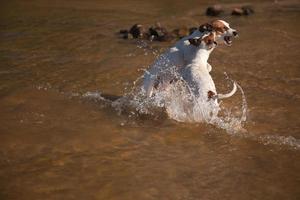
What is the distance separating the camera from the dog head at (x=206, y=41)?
666 cm

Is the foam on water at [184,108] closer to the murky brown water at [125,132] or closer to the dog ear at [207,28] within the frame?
the murky brown water at [125,132]

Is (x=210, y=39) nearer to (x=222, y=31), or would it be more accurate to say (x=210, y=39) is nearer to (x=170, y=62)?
(x=222, y=31)

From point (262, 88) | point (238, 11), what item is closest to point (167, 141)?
point (262, 88)

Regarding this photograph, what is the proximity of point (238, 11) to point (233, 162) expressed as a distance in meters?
10.00

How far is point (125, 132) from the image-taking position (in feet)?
20.3

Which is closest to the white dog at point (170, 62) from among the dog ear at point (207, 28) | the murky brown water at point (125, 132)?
the dog ear at point (207, 28)

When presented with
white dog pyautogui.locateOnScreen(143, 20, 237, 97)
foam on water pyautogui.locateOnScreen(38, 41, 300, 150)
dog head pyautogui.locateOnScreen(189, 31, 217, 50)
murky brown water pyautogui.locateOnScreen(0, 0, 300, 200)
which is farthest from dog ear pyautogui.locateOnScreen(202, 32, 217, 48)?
murky brown water pyautogui.locateOnScreen(0, 0, 300, 200)

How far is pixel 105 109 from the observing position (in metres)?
7.03

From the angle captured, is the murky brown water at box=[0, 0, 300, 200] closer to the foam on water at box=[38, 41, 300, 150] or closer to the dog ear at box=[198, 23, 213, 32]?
the foam on water at box=[38, 41, 300, 150]

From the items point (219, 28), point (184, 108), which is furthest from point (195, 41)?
point (184, 108)

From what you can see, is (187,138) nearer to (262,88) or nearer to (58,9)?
(262,88)

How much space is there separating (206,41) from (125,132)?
165cm

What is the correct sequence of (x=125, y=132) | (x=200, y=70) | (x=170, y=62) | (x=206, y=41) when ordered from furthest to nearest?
1. (x=170, y=62)
2. (x=206, y=41)
3. (x=200, y=70)
4. (x=125, y=132)

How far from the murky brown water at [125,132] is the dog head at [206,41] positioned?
3.57 feet
